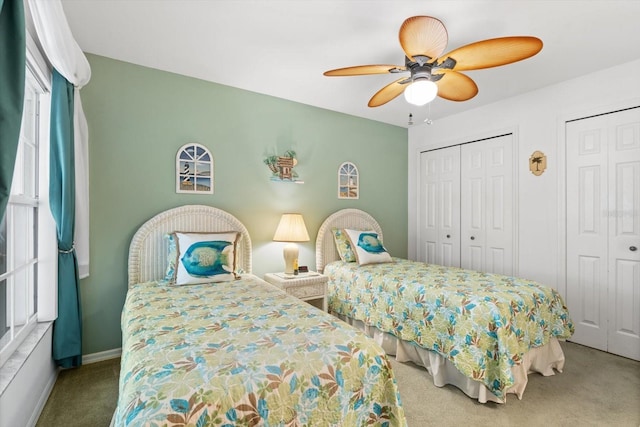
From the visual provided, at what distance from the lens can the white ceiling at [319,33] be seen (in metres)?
1.96

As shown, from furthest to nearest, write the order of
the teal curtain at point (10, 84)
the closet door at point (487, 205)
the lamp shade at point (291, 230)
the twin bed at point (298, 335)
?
the closet door at point (487, 205), the lamp shade at point (291, 230), the twin bed at point (298, 335), the teal curtain at point (10, 84)

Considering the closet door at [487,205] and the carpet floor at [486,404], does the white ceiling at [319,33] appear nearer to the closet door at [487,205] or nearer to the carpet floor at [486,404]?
the closet door at [487,205]

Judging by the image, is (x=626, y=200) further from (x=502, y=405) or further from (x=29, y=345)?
(x=29, y=345)

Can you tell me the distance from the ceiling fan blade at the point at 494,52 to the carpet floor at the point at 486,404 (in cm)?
213

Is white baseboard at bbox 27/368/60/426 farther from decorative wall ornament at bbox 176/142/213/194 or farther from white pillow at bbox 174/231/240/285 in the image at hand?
decorative wall ornament at bbox 176/142/213/194

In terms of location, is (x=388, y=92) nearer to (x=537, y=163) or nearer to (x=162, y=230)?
(x=537, y=163)

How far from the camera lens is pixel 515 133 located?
3.42 meters

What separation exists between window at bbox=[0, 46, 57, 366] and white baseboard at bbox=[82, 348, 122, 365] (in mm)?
598

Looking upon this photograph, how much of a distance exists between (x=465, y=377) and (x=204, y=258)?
2095 mm

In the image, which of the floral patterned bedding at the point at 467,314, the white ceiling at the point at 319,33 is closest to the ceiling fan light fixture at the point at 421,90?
the white ceiling at the point at 319,33

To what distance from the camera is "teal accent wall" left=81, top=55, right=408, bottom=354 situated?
2576mm

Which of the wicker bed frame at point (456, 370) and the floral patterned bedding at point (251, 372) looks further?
the wicker bed frame at point (456, 370)

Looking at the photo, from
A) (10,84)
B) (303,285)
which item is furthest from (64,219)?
(303,285)

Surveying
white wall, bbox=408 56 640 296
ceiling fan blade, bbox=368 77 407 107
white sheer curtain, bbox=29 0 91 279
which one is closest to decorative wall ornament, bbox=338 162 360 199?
ceiling fan blade, bbox=368 77 407 107
